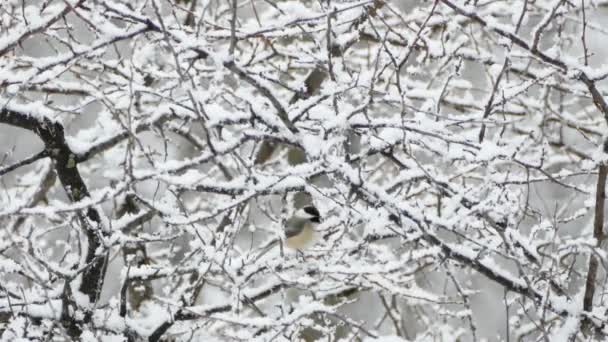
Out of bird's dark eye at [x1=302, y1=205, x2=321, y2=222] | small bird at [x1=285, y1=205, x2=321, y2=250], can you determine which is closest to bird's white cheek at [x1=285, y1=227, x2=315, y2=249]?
small bird at [x1=285, y1=205, x2=321, y2=250]

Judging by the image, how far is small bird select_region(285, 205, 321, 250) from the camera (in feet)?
19.0

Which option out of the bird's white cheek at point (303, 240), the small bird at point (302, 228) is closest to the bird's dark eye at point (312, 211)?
the small bird at point (302, 228)

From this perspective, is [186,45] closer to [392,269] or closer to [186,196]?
[392,269]

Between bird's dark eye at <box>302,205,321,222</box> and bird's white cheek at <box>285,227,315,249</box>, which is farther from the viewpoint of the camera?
bird's white cheek at <box>285,227,315,249</box>

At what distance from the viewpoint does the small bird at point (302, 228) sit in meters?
5.78

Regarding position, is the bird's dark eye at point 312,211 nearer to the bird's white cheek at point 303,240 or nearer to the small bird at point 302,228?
the small bird at point 302,228

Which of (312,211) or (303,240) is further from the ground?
(312,211)

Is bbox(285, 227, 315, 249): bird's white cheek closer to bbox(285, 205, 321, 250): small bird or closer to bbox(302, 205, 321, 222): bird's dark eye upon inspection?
bbox(285, 205, 321, 250): small bird

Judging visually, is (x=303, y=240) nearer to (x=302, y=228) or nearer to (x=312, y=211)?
(x=302, y=228)

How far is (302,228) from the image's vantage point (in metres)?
5.82

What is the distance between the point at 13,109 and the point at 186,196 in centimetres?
595

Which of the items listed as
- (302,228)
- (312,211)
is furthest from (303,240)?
(312,211)

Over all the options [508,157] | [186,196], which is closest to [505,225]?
[508,157]

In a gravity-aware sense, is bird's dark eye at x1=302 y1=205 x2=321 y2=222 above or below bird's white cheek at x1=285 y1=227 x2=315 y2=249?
above
